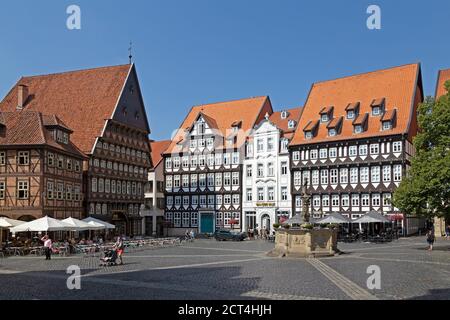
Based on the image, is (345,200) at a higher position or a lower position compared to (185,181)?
lower

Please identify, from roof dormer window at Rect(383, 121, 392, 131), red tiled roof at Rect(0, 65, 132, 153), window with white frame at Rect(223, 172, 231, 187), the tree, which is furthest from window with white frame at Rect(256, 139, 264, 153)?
the tree

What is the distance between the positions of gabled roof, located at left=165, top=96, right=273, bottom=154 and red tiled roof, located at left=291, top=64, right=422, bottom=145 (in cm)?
692

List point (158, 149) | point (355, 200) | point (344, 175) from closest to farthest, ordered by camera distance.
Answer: point (355, 200) < point (344, 175) < point (158, 149)

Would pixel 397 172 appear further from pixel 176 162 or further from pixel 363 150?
pixel 176 162

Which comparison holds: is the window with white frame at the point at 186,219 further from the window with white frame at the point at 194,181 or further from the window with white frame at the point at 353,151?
the window with white frame at the point at 353,151

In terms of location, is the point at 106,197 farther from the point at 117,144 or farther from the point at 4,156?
the point at 4,156

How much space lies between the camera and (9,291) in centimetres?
1559

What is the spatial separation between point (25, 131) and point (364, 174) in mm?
30697

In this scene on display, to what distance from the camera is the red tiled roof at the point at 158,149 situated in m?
71.6

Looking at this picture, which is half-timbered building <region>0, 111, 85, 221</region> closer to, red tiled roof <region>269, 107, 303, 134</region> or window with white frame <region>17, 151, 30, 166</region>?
window with white frame <region>17, 151, 30, 166</region>

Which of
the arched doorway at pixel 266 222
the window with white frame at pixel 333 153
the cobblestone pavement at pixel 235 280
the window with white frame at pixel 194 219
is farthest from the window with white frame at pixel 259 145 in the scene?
the cobblestone pavement at pixel 235 280

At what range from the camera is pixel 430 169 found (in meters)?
31.6

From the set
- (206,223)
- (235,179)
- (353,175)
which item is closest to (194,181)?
(206,223)

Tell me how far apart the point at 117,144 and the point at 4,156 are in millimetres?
13556
